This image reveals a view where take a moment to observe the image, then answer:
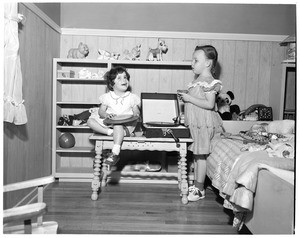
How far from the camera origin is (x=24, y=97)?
85.6 inches

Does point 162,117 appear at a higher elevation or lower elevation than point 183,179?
higher

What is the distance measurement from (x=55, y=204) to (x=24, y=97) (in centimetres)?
72

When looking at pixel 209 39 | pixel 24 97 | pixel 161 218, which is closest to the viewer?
pixel 161 218

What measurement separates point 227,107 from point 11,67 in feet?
6.10

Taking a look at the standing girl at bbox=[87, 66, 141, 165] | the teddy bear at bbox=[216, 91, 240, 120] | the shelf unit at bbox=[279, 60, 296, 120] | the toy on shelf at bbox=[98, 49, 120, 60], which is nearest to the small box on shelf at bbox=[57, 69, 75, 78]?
the toy on shelf at bbox=[98, 49, 120, 60]

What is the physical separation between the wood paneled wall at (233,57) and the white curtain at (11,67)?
1.28m

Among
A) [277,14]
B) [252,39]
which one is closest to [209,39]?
[252,39]

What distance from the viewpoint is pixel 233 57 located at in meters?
3.18

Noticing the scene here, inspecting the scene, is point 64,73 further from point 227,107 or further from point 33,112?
point 227,107

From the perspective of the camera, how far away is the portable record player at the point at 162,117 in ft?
7.87

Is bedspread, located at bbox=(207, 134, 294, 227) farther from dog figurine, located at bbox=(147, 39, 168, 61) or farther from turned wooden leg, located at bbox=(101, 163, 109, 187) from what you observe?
dog figurine, located at bbox=(147, 39, 168, 61)

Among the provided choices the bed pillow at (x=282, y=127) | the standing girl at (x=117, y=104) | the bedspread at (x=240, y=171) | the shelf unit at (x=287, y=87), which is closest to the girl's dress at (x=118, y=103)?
the standing girl at (x=117, y=104)

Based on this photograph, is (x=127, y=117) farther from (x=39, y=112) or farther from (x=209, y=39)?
(x=209, y=39)

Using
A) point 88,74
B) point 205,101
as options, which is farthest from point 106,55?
point 205,101
